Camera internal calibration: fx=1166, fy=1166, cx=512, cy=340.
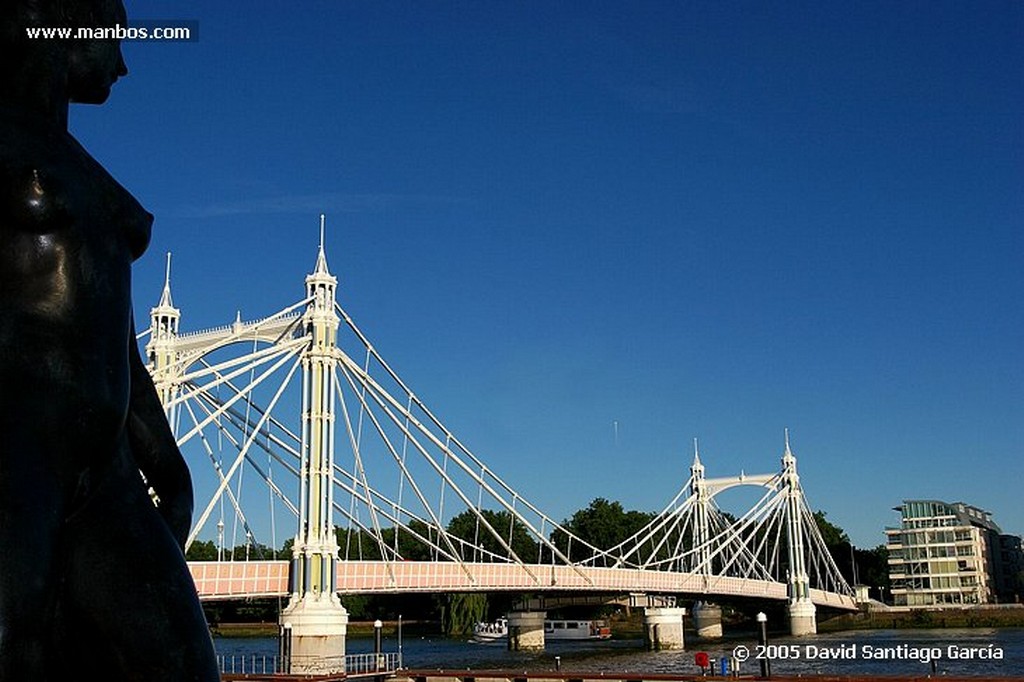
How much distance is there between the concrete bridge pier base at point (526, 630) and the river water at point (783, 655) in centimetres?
80

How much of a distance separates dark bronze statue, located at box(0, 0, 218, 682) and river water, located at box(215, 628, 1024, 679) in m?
27.0

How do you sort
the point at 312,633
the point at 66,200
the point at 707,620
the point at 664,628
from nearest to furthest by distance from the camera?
1. the point at 66,200
2. the point at 312,633
3. the point at 664,628
4. the point at 707,620

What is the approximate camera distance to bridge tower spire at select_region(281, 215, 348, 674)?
2950 centimetres

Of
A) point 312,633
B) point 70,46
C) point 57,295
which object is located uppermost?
point 70,46

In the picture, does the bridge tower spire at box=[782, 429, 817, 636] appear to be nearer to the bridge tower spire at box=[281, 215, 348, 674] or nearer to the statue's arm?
the bridge tower spire at box=[281, 215, 348, 674]

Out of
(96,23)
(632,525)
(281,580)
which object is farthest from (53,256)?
(632,525)

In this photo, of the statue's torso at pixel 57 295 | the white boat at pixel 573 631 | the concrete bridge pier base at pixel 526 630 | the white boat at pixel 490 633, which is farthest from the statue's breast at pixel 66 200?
the white boat at pixel 573 631

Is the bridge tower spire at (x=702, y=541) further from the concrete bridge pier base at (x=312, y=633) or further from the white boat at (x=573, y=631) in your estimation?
the concrete bridge pier base at (x=312, y=633)

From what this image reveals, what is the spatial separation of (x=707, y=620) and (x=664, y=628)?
12261 millimetres

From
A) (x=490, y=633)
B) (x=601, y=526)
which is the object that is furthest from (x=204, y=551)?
(x=601, y=526)

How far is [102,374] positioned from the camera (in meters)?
2.28

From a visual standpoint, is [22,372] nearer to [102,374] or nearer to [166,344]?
[102,374]

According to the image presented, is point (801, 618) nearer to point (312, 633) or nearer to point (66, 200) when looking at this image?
point (312, 633)

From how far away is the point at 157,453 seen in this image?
8.69 ft
